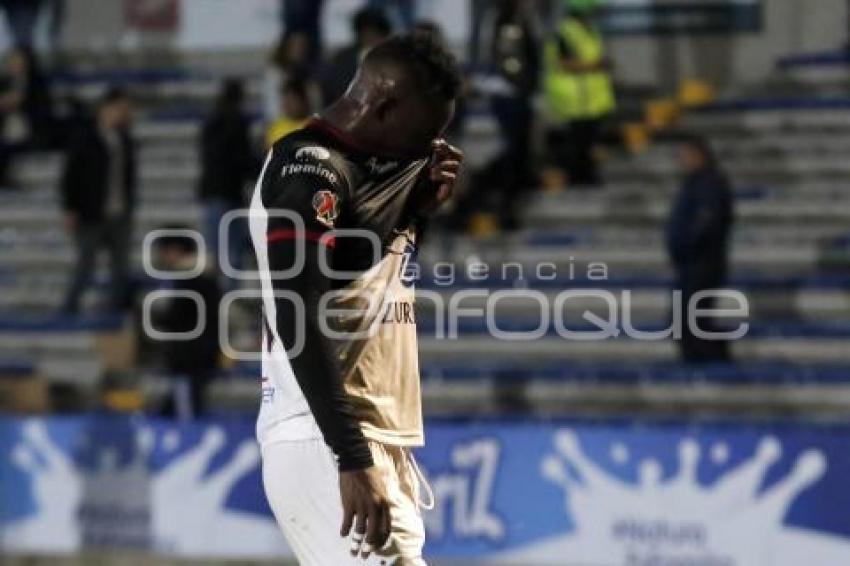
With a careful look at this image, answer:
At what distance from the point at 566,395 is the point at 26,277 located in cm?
592

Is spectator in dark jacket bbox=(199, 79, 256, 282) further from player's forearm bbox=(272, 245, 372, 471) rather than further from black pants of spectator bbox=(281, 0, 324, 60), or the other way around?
player's forearm bbox=(272, 245, 372, 471)

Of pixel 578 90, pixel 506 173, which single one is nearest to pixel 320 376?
pixel 506 173

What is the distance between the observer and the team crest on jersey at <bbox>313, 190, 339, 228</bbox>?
19.0ft

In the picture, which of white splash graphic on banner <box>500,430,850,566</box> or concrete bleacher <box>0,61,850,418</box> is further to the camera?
concrete bleacher <box>0,61,850,418</box>

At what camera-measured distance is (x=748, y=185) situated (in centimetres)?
1716

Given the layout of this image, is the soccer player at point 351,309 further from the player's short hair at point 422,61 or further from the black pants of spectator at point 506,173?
the black pants of spectator at point 506,173

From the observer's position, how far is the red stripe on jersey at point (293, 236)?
18.9 feet

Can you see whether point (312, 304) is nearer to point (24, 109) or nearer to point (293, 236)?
point (293, 236)

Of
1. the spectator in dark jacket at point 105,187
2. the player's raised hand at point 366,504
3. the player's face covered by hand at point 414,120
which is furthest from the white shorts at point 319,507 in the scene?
the spectator in dark jacket at point 105,187

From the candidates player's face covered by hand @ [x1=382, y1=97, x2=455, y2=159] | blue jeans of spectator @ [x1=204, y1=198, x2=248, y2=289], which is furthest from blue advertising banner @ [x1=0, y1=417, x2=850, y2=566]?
player's face covered by hand @ [x1=382, y1=97, x2=455, y2=159]

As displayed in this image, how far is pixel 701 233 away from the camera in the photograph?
48.5 feet

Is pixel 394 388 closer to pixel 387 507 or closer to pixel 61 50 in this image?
pixel 387 507

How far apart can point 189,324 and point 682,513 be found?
4.43 metres

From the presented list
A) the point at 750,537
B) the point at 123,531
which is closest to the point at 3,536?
the point at 123,531
